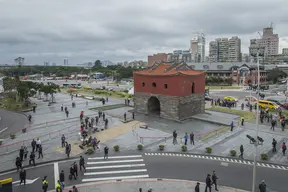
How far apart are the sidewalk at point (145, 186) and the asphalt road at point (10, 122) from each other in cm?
2017

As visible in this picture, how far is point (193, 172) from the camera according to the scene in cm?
1923

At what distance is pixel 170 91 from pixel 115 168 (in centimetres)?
1984

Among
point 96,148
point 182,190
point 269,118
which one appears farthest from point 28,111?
point 269,118

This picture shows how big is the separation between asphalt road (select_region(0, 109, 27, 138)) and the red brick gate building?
2069 centimetres

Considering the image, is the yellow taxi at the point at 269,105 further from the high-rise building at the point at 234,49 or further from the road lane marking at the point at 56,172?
the high-rise building at the point at 234,49

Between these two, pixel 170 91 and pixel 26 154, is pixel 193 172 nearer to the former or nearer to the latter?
pixel 26 154

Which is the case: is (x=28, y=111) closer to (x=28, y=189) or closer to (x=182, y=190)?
(x=28, y=189)

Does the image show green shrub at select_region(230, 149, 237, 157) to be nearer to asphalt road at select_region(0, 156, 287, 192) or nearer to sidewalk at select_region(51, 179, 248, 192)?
asphalt road at select_region(0, 156, 287, 192)

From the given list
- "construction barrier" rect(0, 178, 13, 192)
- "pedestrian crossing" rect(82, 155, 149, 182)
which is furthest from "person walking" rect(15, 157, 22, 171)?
"construction barrier" rect(0, 178, 13, 192)

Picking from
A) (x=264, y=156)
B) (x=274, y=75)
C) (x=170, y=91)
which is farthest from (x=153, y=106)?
(x=274, y=75)

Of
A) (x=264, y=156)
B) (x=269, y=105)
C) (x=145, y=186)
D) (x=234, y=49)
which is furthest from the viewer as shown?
(x=234, y=49)

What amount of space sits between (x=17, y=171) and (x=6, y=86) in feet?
165

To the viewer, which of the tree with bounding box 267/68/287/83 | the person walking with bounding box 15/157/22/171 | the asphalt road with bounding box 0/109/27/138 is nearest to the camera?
the person walking with bounding box 15/157/22/171

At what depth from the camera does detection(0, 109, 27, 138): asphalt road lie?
32.7 meters
